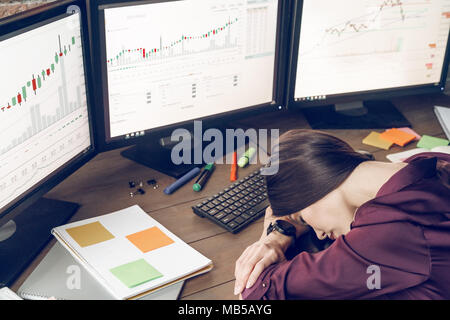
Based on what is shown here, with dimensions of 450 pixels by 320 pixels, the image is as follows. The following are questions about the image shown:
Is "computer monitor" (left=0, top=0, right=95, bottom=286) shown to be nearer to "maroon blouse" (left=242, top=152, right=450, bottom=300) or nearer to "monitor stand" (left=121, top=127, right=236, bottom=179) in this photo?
"monitor stand" (left=121, top=127, right=236, bottom=179)

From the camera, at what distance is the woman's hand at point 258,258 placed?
969 mm

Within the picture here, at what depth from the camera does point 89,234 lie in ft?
3.45

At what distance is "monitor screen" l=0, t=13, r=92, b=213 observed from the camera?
3.03 feet

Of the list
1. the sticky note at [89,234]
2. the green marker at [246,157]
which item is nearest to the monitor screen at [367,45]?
the green marker at [246,157]

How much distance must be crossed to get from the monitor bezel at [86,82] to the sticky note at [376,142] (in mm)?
717

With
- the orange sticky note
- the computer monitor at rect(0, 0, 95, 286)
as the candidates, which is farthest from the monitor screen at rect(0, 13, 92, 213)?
the orange sticky note

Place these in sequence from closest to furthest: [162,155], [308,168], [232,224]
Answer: [308,168], [232,224], [162,155]

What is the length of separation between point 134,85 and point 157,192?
0.25 m

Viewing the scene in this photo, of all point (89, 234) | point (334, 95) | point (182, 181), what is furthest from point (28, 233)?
point (334, 95)

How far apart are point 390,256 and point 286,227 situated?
25cm

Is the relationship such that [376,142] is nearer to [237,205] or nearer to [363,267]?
[237,205]

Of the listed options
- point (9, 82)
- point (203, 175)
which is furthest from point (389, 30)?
point (9, 82)

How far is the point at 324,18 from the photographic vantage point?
1.39 m

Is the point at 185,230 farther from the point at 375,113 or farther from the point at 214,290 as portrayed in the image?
the point at 375,113
